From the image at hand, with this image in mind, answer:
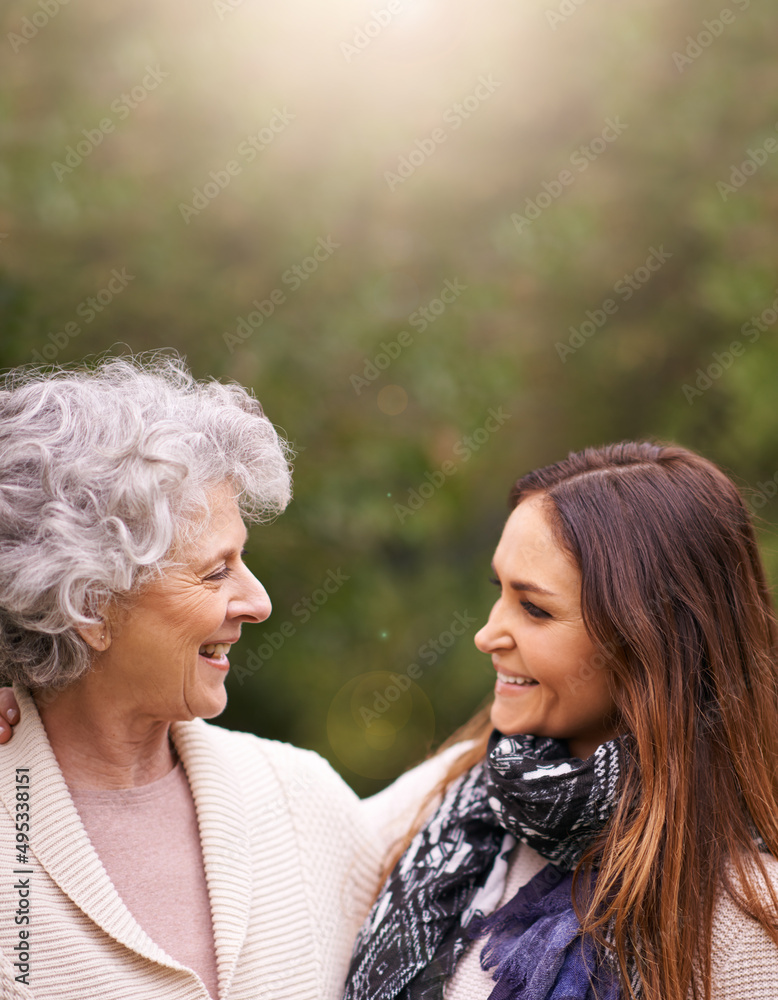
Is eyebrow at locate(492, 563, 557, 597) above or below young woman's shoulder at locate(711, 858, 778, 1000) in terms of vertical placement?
above

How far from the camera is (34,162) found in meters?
2.73

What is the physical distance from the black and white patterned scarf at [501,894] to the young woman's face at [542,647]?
0.23ft

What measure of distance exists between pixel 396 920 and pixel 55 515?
116cm

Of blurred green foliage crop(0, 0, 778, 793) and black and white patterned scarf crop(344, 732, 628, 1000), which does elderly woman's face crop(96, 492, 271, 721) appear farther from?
blurred green foliage crop(0, 0, 778, 793)
